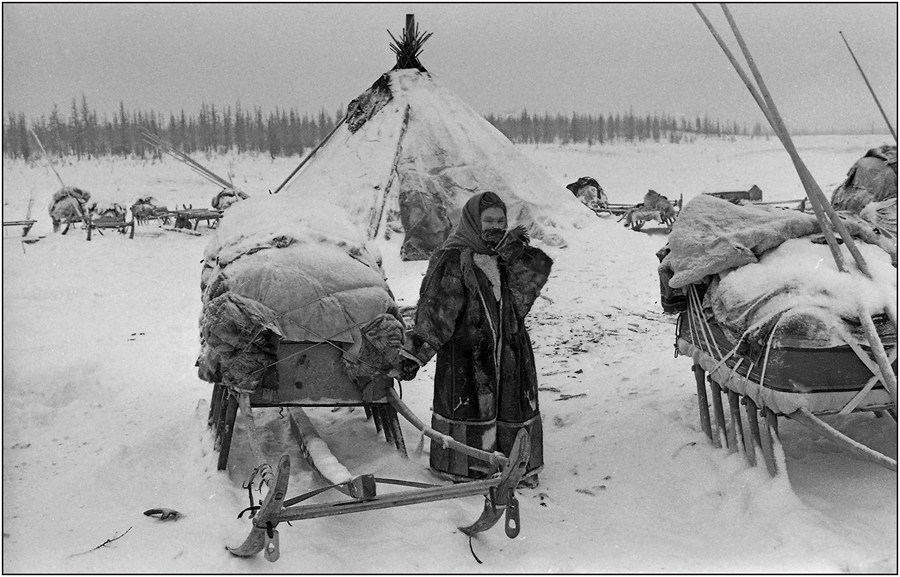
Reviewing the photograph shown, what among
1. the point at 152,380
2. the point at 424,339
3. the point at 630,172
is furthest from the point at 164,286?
the point at 630,172

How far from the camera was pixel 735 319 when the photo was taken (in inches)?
140

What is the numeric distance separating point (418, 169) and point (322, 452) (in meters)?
6.61

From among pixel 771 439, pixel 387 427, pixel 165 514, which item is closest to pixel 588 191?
pixel 387 427

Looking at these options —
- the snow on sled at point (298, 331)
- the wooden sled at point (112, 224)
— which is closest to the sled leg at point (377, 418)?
the snow on sled at point (298, 331)

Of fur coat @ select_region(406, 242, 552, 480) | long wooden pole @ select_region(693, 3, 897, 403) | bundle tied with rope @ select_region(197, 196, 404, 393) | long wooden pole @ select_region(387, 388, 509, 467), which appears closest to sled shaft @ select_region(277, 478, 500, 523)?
long wooden pole @ select_region(387, 388, 509, 467)

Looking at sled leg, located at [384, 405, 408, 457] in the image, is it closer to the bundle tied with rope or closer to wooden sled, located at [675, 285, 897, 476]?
the bundle tied with rope

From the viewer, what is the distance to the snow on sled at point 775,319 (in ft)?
10.7

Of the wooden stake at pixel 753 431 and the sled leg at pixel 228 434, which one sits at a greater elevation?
the wooden stake at pixel 753 431

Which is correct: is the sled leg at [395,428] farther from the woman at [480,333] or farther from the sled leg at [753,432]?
the sled leg at [753,432]

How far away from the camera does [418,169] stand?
385 inches

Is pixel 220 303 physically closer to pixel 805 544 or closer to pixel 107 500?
pixel 107 500

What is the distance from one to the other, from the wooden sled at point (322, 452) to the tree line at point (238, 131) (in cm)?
565

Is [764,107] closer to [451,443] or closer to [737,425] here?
[737,425]

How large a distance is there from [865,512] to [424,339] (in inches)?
83.0
